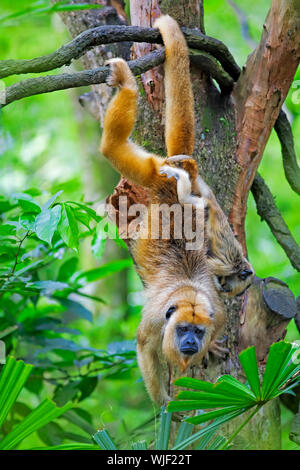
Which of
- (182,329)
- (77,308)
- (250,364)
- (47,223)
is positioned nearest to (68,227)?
(47,223)

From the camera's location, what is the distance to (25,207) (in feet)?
12.1

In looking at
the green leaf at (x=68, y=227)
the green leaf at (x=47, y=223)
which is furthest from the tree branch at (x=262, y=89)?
the green leaf at (x=47, y=223)

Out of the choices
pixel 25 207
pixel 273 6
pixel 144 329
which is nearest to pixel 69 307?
pixel 144 329

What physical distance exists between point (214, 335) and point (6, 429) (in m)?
2.24

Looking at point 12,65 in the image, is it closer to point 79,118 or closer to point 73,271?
point 73,271

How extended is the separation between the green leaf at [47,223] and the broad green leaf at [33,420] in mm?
959

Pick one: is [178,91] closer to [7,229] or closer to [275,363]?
[7,229]

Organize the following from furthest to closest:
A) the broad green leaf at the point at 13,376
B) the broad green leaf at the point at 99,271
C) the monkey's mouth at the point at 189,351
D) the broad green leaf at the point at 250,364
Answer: the broad green leaf at the point at 99,271 < the monkey's mouth at the point at 189,351 < the broad green leaf at the point at 13,376 < the broad green leaf at the point at 250,364

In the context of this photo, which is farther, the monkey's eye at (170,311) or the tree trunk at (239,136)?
the tree trunk at (239,136)

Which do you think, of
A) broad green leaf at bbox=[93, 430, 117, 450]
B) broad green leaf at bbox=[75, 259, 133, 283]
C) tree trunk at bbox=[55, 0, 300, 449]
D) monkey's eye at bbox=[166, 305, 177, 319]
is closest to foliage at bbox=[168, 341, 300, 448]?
broad green leaf at bbox=[93, 430, 117, 450]

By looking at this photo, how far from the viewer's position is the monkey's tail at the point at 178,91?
4.20 m

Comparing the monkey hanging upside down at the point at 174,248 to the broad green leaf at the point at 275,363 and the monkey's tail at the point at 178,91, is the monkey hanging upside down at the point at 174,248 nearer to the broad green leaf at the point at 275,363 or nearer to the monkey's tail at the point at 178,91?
the monkey's tail at the point at 178,91

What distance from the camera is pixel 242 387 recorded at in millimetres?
2906

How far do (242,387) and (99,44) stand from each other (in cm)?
249
